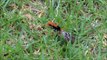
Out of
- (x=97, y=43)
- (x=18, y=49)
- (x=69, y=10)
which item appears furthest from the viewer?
(x=69, y=10)

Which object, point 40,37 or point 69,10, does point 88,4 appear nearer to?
point 69,10

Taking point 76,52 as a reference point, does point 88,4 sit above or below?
above

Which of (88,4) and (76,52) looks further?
(88,4)

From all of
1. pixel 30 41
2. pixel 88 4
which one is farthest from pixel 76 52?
pixel 88 4

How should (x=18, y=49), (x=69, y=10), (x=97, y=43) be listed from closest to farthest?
1. (x=18, y=49)
2. (x=97, y=43)
3. (x=69, y=10)

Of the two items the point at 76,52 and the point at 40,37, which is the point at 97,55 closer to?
the point at 76,52

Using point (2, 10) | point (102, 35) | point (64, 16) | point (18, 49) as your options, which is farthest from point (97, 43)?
point (2, 10)
